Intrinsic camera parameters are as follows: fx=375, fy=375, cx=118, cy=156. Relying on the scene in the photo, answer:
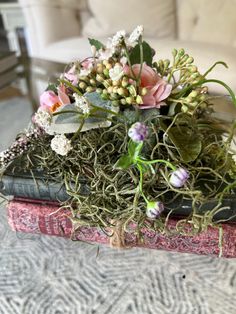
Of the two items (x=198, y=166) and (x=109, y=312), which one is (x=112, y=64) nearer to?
(x=198, y=166)

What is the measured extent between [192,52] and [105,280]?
1366 millimetres

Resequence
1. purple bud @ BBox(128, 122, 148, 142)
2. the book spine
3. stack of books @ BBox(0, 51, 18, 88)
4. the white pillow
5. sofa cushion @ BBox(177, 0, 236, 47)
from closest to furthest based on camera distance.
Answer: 1. purple bud @ BBox(128, 122, 148, 142)
2. the book spine
3. stack of books @ BBox(0, 51, 18, 88)
4. sofa cushion @ BBox(177, 0, 236, 47)
5. the white pillow

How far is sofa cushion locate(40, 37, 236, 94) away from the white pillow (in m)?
0.17

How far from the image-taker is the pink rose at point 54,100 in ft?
2.28

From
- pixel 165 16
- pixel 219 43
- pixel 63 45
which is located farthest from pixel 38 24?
pixel 219 43

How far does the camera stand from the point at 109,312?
0.61 metres

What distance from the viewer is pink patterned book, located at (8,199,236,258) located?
0.65 meters

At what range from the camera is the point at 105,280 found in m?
0.66

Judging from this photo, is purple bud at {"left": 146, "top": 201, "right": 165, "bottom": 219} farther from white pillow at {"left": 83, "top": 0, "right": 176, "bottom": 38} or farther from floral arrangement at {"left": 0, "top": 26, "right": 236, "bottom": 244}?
white pillow at {"left": 83, "top": 0, "right": 176, "bottom": 38}

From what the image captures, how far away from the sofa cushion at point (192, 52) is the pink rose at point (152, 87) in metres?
1.06

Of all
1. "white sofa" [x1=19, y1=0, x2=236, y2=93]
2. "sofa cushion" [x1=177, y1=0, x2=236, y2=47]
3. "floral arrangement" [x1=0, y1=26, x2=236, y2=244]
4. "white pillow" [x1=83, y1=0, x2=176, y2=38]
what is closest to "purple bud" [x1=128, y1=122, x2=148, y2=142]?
"floral arrangement" [x1=0, y1=26, x2=236, y2=244]

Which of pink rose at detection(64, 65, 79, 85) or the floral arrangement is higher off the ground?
pink rose at detection(64, 65, 79, 85)

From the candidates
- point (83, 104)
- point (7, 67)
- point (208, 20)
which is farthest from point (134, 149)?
point (208, 20)

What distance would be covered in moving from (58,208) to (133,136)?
221mm
